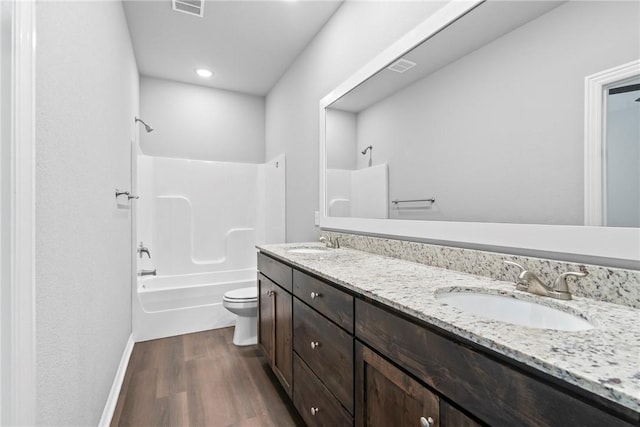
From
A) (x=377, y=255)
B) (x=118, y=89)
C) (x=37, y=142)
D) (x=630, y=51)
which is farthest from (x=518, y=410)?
(x=118, y=89)

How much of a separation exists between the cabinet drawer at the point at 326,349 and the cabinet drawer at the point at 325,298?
0.11ft

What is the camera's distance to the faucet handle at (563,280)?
828 mm

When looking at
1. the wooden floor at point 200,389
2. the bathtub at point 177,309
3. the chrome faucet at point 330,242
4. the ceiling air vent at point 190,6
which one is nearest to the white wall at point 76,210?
the wooden floor at point 200,389

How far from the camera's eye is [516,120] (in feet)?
3.44

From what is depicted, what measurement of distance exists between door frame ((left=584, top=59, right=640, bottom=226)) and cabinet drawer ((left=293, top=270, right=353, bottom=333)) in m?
0.77

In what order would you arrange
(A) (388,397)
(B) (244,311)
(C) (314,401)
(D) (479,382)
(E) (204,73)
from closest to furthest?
(D) (479,382) → (A) (388,397) → (C) (314,401) → (B) (244,311) → (E) (204,73)

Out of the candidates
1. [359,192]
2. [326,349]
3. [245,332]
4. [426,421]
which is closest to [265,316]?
[245,332]

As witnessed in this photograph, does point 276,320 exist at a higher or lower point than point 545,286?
lower

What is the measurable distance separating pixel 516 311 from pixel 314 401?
888 mm

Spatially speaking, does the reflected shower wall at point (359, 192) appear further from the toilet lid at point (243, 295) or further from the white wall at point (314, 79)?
the toilet lid at point (243, 295)

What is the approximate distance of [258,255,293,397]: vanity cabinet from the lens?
1577mm

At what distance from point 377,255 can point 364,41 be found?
52.4 inches

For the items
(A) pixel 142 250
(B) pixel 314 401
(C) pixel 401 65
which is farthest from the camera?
(A) pixel 142 250

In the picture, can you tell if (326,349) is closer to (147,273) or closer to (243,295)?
(243,295)
